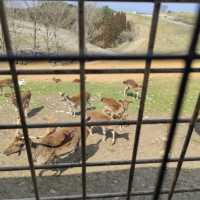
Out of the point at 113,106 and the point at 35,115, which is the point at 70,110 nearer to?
the point at 35,115

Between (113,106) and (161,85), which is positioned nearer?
(113,106)

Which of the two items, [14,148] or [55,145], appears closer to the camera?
[55,145]

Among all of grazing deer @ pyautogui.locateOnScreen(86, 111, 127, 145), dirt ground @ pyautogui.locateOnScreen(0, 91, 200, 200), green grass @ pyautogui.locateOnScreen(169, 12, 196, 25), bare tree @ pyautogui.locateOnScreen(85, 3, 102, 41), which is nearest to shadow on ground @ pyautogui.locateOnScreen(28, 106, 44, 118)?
dirt ground @ pyautogui.locateOnScreen(0, 91, 200, 200)

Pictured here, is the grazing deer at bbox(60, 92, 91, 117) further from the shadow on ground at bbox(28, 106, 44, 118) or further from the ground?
the shadow on ground at bbox(28, 106, 44, 118)

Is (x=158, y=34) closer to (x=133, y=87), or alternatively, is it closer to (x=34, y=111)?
(x=133, y=87)

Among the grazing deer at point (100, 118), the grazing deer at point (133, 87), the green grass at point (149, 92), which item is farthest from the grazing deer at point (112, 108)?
the grazing deer at point (133, 87)

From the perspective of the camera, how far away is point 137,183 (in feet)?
12.9

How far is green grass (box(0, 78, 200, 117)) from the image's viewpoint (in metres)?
7.22

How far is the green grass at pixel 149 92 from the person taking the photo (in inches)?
284

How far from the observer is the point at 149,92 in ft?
27.8

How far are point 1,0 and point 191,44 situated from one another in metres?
1.00

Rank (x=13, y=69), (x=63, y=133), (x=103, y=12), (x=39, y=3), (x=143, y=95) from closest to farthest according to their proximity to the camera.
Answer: (x=13, y=69), (x=143, y=95), (x=63, y=133), (x=103, y=12), (x=39, y=3)

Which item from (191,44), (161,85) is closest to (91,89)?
(161,85)

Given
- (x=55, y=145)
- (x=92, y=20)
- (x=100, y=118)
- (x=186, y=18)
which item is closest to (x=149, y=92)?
(x=92, y=20)
